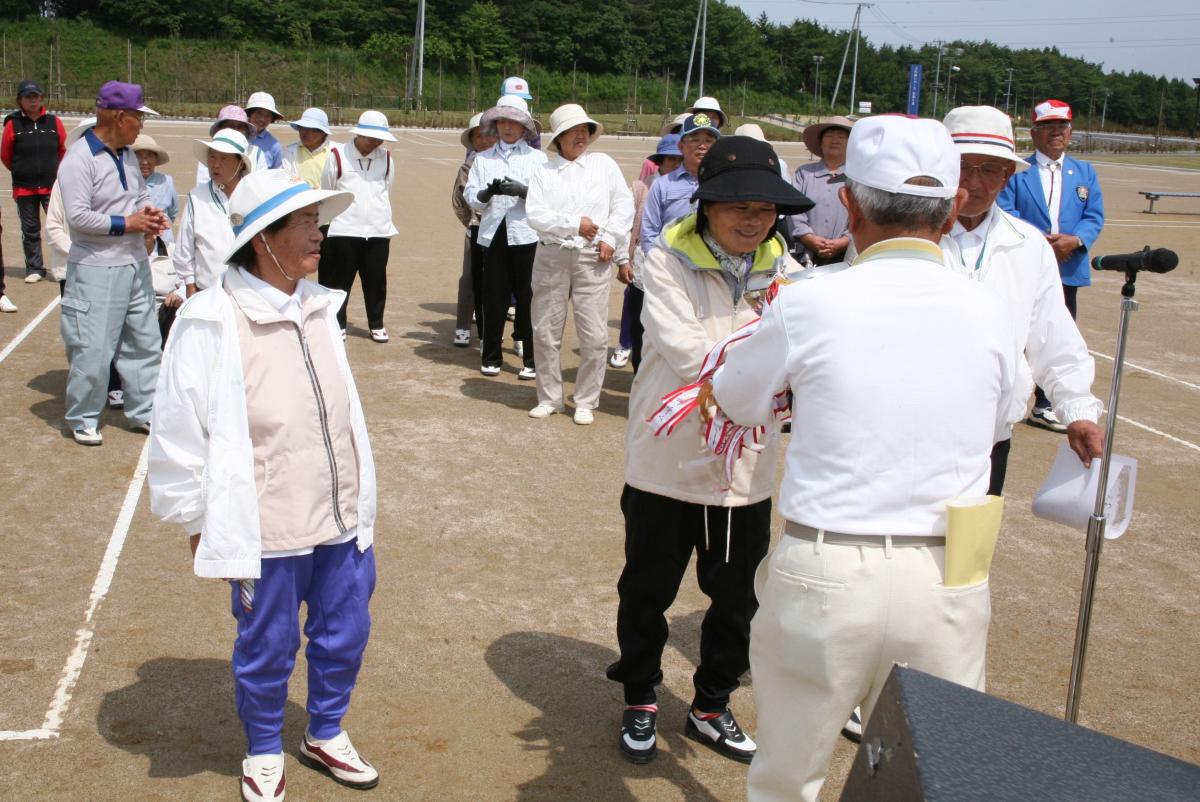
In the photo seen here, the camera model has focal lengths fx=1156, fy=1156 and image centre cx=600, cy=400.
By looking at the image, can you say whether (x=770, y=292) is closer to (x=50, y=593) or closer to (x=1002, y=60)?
(x=50, y=593)

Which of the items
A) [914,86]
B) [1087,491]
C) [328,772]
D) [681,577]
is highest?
[914,86]

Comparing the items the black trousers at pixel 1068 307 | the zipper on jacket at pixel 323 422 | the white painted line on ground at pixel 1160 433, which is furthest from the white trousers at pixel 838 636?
the white painted line on ground at pixel 1160 433

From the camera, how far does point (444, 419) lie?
862cm

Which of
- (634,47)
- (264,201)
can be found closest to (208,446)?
(264,201)

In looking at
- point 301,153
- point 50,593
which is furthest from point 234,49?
point 50,593

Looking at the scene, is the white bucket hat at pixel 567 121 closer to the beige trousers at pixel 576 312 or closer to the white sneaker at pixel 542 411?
the beige trousers at pixel 576 312

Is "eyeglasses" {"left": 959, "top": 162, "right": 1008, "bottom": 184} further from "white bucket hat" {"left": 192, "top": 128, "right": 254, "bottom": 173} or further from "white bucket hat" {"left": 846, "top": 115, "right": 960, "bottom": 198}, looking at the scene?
"white bucket hat" {"left": 192, "top": 128, "right": 254, "bottom": 173}

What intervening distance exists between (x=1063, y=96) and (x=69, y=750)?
149968mm

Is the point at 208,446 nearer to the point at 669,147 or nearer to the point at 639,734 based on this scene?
the point at 639,734

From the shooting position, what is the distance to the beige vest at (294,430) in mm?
3621

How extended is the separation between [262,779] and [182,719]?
719 mm

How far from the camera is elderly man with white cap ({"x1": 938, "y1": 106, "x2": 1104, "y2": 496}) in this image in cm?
393

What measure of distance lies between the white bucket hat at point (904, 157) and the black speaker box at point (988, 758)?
1.29 m

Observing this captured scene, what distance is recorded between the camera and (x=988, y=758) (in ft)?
5.01
